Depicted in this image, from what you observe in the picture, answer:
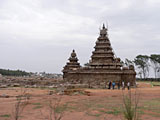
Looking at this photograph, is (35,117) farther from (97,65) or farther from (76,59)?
(76,59)

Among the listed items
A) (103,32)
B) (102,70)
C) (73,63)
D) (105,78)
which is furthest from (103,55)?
(73,63)

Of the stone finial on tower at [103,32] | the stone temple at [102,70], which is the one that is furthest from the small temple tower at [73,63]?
the stone finial on tower at [103,32]

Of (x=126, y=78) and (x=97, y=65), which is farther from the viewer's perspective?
(x=97, y=65)

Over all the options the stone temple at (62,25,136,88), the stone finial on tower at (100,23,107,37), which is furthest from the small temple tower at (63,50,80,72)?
the stone finial on tower at (100,23,107,37)

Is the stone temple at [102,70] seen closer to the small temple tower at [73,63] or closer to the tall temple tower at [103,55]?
the tall temple tower at [103,55]

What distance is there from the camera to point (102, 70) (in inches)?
1134

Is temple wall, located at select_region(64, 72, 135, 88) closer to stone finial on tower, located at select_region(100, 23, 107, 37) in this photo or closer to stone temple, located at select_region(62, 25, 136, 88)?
stone temple, located at select_region(62, 25, 136, 88)

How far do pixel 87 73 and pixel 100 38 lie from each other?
771 cm

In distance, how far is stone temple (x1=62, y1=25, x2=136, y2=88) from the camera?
92.4 feet

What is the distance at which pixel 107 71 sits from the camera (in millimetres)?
28516

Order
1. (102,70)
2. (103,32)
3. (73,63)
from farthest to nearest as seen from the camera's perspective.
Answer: (73,63)
(103,32)
(102,70)

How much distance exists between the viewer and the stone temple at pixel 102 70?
92.4 feet

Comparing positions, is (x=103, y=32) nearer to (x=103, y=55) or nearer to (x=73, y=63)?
(x=103, y=55)

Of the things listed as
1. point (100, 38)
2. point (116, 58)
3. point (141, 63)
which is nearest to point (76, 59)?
point (100, 38)
